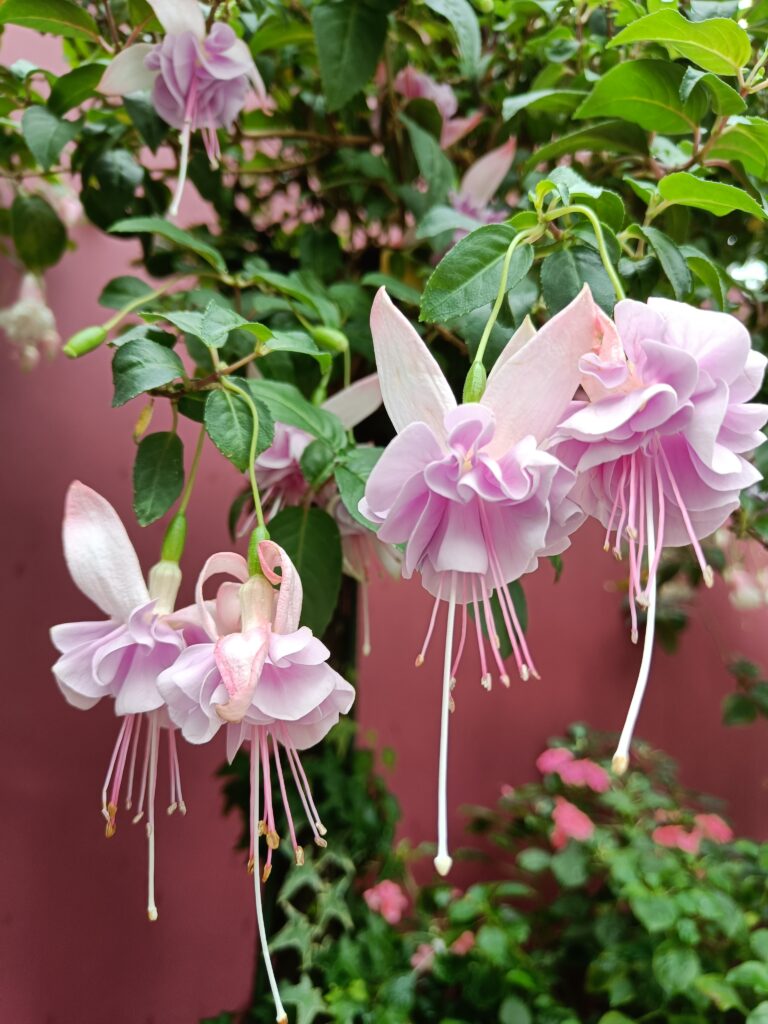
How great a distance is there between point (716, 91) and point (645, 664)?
0.38m

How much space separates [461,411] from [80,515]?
254 millimetres

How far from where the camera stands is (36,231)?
32.1 inches

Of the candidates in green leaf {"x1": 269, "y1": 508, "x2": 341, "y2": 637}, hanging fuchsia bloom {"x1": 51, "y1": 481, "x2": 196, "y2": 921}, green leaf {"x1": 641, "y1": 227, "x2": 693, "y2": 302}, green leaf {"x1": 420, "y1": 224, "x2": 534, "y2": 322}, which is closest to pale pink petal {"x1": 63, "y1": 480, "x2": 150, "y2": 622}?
hanging fuchsia bloom {"x1": 51, "y1": 481, "x2": 196, "y2": 921}

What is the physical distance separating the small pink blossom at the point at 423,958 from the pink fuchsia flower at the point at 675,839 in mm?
332

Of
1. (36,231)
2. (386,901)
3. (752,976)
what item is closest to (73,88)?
(36,231)

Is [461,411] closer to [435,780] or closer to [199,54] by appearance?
[199,54]

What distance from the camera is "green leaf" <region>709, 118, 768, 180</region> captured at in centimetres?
53

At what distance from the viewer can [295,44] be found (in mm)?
836

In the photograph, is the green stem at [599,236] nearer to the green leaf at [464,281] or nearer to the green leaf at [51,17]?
the green leaf at [464,281]

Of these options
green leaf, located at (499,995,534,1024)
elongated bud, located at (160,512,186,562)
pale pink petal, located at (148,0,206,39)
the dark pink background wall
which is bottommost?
green leaf, located at (499,995,534,1024)

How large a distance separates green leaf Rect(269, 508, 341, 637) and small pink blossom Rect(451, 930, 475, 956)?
0.61m

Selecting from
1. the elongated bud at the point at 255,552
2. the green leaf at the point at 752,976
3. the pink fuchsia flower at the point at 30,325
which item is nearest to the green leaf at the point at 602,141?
the elongated bud at the point at 255,552

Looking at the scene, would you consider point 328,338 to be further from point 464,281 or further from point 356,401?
point 464,281

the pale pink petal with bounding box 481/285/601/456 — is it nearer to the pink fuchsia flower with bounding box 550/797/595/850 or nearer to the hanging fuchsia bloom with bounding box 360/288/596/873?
the hanging fuchsia bloom with bounding box 360/288/596/873
